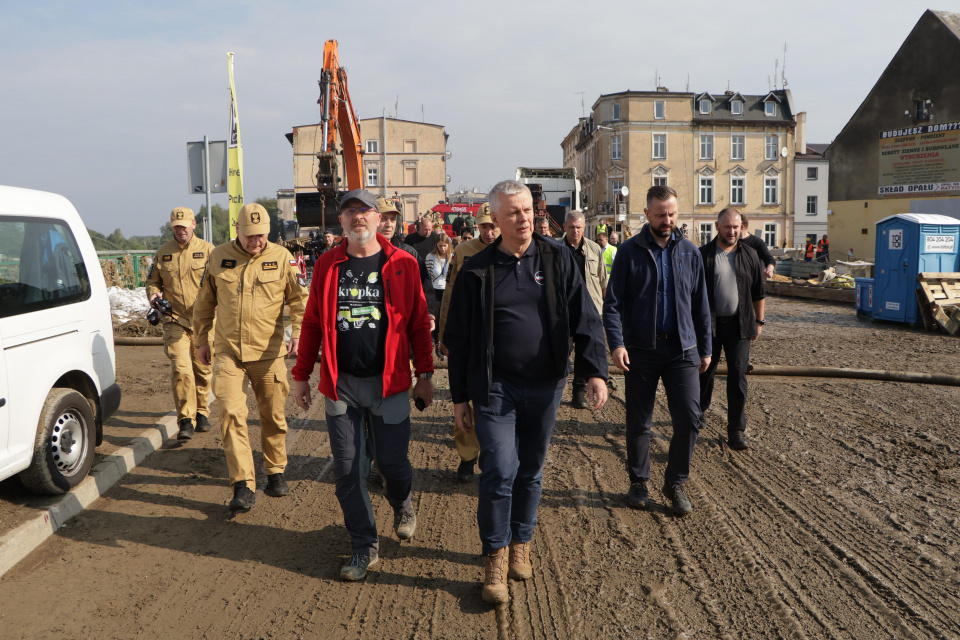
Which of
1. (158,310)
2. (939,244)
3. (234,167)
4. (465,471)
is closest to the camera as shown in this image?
(465,471)

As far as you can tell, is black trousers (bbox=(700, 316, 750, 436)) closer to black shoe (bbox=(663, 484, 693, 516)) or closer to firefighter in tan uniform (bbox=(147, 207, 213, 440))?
black shoe (bbox=(663, 484, 693, 516))

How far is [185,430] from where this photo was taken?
6.67 metres

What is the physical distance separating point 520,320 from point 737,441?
3.43 meters

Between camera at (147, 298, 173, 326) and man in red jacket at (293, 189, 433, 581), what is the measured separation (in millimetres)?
3140

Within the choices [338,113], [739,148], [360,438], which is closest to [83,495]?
[360,438]

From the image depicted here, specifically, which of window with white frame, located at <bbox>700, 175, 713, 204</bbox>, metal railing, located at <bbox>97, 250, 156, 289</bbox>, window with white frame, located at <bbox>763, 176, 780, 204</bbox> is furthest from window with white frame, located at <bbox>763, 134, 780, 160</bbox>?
metal railing, located at <bbox>97, 250, 156, 289</bbox>

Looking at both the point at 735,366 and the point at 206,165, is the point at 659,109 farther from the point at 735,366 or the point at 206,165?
the point at 735,366

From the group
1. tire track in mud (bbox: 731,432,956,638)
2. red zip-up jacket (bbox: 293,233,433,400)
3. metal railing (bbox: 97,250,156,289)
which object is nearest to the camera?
tire track in mud (bbox: 731,432,956,638)

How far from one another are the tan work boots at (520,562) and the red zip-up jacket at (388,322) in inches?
42.2

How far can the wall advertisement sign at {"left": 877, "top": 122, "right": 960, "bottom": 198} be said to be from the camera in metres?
31.2

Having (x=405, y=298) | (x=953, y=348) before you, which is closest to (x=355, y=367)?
(x=405, y=298)

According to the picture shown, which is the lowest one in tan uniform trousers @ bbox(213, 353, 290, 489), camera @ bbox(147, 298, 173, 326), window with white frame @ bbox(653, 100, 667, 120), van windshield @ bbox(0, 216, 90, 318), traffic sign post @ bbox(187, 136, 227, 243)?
tan uniform trousers @ bbox(213, 353, 290, 489)

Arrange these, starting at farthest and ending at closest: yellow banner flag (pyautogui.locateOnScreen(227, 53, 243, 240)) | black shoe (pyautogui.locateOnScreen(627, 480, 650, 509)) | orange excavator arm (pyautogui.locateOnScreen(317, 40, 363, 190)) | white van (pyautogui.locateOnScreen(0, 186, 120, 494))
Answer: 1. orange excavator arm (pyautogui.locateOnScreen(317, 40, 363, 190))
2. yellow banner flag (pyautogui.locateOnScreen(227, 53, 243, 240))
3. black shoe (pyautogui.locateOnScreen(627, 480, 650, 509))
4. white van (pyautogui.locateOnScreen(0, 186, 120, 494))

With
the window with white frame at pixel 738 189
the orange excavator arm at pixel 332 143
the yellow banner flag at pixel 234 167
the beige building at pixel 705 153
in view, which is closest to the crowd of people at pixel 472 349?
the yellow banner flag at pixel 234 167
